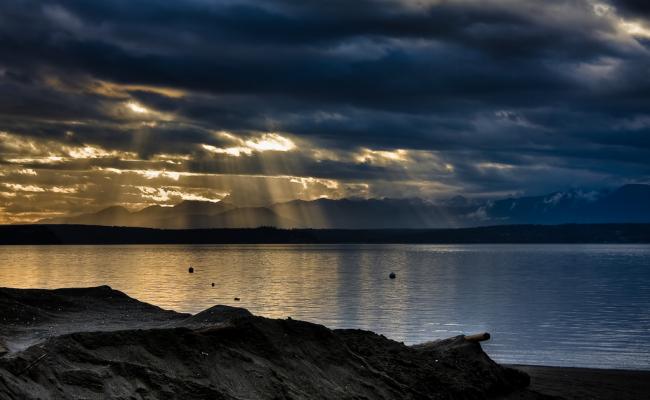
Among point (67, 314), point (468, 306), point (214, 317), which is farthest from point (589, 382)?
point (468, 306)

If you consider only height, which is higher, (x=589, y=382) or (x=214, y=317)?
(x=214, y=317)

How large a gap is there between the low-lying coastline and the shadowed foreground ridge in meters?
0.04

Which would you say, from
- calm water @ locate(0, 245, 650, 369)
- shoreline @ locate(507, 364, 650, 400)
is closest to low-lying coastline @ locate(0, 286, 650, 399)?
shoreline @ locate(507, 364, 650, 400)

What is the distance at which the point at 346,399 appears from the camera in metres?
23.6

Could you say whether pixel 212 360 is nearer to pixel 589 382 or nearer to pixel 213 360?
pixel 213 360

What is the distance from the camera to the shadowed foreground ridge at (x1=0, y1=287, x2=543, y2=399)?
19.2 metres

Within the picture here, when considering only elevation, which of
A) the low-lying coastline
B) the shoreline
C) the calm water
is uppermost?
the low-lying coastline

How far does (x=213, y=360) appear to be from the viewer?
22.4 metres

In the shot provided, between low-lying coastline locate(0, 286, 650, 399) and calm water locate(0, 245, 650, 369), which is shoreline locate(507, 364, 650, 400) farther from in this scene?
calm water locate(0, 245, 650, 369)

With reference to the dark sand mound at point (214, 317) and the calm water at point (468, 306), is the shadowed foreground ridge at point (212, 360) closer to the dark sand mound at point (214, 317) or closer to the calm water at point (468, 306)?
the dark sand mound at point (214, 317)

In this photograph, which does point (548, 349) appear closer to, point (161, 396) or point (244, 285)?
point (161, 396)

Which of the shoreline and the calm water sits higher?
the shoreline

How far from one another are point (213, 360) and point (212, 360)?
0.13 feet

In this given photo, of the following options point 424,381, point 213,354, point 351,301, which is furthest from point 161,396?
point 351,301
